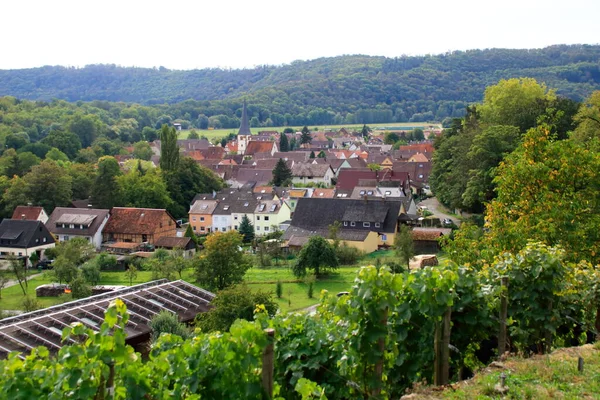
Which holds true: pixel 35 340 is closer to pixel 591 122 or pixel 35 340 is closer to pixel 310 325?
pixel 310 325

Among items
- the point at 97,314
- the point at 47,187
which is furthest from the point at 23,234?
the point at 97,314

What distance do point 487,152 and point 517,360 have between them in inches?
1508

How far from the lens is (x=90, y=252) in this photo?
46.4m

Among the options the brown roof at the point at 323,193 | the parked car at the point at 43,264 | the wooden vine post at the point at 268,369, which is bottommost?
the parked car at the point at 43,264

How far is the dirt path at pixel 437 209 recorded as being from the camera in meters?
55.5

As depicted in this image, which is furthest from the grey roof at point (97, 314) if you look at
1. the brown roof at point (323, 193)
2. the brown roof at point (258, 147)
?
the brown roof at point (258, 147)

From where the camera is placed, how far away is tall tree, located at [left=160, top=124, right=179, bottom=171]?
209 ft

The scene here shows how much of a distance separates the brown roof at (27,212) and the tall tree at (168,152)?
1337cm

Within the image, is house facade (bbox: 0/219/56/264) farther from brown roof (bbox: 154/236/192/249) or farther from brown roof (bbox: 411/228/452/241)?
brown roof (bbox: 411/228/452/241)

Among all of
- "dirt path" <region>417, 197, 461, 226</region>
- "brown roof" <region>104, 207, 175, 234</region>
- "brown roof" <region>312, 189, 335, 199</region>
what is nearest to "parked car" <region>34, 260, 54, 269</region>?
"brown roof" <region>104, 207, 175, 234</region>

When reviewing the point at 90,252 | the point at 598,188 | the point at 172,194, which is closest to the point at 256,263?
the point at 90,252

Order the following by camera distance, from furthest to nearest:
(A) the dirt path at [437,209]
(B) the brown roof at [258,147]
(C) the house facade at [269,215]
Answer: (B) the brown roof at [258,147] → (C) the house facade at [269,215] → (A) the dirt path at [437,209]

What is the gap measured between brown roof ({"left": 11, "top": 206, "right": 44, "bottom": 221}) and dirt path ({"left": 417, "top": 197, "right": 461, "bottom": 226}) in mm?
34077

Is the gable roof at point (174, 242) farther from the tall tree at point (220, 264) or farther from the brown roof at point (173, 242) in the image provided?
the tall tree at point (220, 264)
